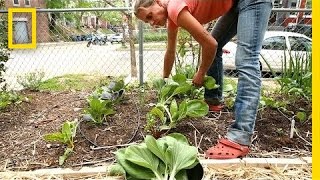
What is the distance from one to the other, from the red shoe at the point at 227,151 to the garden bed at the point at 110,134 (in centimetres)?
10

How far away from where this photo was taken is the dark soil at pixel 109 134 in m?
1.92

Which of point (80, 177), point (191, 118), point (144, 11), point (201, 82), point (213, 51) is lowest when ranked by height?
point (80, 177)

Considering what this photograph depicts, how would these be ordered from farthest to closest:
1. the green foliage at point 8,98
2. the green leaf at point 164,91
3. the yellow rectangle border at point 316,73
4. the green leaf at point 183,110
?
1. the green foliage at point 8,98
2. the green leaf at point 164,91
3. the green leaf at point 183,110
4. the yellow rectangle border at point 316,73

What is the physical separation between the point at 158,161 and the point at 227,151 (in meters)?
0.46

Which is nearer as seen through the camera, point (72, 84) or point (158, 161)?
point (158, 161)

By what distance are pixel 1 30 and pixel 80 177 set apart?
2.27 metres

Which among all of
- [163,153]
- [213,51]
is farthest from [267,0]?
[163,153]

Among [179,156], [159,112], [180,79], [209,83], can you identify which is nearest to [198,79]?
[209,83]

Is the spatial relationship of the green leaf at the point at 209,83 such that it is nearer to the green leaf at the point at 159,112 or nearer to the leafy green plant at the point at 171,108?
the leafy green plant at the point at 171,108

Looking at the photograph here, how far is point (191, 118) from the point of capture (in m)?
2.31

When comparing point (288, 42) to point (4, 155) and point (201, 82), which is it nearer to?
point (201, 82)

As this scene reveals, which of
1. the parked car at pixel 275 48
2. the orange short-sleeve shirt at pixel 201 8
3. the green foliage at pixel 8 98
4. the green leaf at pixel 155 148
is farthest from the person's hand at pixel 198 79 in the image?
the parked car at pixel 275 48

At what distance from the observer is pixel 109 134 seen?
7.01 ft

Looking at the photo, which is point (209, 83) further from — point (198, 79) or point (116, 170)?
point (116, 170)
